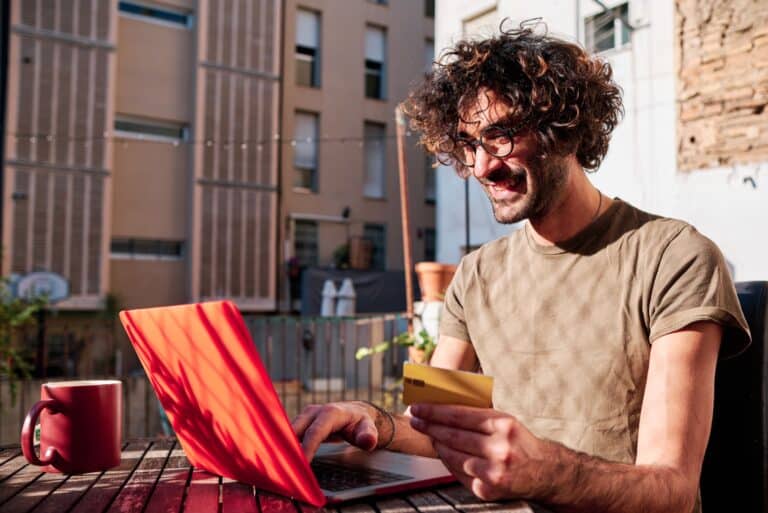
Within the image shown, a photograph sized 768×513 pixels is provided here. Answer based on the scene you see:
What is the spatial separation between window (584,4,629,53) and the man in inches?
278

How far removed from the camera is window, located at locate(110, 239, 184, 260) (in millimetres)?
14609

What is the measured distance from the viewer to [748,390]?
57.9 inches

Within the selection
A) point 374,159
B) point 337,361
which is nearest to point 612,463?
point 337,361

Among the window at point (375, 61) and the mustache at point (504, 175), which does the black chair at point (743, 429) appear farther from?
the window at point (375, 61)

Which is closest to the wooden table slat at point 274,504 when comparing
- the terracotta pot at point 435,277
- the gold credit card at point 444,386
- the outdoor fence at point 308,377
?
the gold credit card at point 444,386

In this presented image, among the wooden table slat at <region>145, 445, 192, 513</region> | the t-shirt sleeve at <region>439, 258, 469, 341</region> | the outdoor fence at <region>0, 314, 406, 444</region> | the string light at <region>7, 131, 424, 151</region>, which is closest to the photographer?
the wooden table slat at <region>145, 445, 192, 513</region>

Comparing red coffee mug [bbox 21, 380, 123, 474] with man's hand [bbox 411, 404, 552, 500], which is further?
red coffee mug [bbox 21, 380, 123, 474]

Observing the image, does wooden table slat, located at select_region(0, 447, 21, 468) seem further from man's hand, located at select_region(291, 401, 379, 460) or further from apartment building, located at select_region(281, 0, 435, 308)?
apartment building, located at select_region(281, 0, 435, 308)

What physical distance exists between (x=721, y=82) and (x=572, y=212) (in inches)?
228

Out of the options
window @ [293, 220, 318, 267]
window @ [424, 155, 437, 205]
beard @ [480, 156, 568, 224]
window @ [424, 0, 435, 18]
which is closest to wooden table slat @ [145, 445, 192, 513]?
beard @ [480, 156, 568, 224]

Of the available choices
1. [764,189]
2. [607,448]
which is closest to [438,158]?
[607,448]

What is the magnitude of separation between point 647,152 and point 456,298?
660cm

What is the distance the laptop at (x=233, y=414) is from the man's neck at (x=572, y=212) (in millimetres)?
644

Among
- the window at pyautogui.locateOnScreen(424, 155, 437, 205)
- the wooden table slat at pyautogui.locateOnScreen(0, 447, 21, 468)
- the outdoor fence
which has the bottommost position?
the outdoor fence
